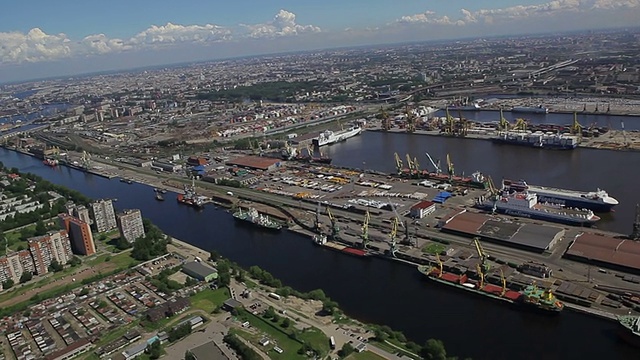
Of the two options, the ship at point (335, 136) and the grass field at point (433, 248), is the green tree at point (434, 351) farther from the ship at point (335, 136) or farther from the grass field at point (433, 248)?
the ship at point (335, 136)

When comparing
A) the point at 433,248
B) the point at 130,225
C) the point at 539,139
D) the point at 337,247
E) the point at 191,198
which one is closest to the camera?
the point at 433,248

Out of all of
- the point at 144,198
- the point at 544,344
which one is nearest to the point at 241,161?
the point at 144,198

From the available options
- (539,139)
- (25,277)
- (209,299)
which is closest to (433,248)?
(209,299)

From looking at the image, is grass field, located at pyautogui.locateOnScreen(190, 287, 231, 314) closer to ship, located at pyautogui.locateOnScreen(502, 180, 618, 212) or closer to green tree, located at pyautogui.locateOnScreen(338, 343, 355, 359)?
green tree, located at pyautogui.locateOnScreen(338, 343, 355, 359)

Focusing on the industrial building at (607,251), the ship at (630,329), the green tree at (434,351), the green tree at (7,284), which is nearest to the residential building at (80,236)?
the green tree at (7,284)

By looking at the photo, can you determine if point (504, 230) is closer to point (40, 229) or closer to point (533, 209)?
point (533, 209)

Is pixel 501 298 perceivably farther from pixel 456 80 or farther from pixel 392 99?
pixel 456 80

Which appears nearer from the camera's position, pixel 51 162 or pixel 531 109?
pixel 51 162
